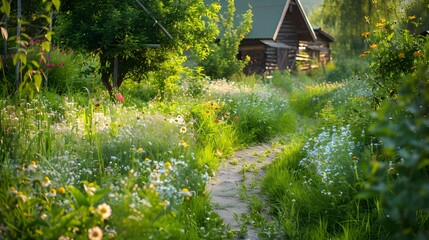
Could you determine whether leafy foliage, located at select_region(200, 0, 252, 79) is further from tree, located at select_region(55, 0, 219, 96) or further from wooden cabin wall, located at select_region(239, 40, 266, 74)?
tree, located at select_region(55, 0, 219, 96)

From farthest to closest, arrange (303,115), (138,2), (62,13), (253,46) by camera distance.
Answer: (253,46) → (303,115) → (62,13) → (138,2)

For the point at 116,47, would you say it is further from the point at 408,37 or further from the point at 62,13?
the point at 408,37

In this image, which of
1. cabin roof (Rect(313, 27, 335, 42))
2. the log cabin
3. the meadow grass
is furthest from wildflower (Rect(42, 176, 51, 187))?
cabin roof (Rect(313, 27, 335, 42))

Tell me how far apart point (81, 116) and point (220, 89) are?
619 centimetres

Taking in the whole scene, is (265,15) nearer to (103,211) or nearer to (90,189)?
(90,189)

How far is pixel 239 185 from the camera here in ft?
24.5

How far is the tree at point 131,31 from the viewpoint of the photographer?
10.5m

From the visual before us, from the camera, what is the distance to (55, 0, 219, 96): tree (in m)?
10.5

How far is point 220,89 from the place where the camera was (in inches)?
534

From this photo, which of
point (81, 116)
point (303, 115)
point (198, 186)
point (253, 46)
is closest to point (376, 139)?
point (198, 186)

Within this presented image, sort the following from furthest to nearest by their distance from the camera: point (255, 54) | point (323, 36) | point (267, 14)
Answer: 1. point (323, 36)
2. point (255, 54)
3. point (267, 14)

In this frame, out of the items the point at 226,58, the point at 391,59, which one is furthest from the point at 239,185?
the point at 226,58

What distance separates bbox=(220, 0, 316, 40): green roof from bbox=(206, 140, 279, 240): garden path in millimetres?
14490

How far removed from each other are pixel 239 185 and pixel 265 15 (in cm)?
1860
